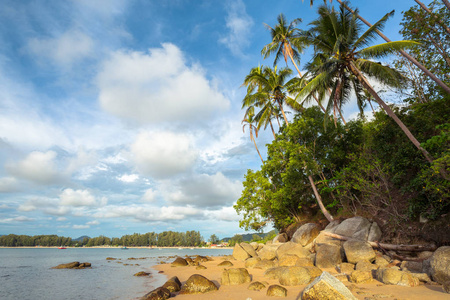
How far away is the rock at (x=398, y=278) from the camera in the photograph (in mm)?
7420

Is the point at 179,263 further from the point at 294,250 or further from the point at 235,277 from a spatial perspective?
the point at 235,277

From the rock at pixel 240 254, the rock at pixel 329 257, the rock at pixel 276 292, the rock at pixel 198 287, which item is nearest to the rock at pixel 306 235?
the rock at pixel 240 254

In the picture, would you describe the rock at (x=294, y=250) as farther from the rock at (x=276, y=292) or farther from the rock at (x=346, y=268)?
the rock at (x=276, y=292)

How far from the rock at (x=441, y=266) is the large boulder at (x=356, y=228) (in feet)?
19.1

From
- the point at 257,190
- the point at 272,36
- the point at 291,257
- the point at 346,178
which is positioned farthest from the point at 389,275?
the point at 272,36

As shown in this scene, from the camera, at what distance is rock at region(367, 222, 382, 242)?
12680mm

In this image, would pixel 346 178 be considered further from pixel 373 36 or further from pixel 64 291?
pixel 64 291

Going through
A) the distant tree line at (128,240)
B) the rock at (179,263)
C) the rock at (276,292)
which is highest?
the rock at (276,292)

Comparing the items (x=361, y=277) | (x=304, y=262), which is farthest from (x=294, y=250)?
(x=361, y=277)

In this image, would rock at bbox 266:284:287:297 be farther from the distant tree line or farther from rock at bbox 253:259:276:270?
the distant tree line

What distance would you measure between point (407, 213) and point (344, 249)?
3.43 m

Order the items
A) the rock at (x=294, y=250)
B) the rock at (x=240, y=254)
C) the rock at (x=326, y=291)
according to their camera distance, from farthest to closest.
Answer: the rock at (x=240, y=254), the rock at (x=294, y=250), the rock at (x=326, y=291)

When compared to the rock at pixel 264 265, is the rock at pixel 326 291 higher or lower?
higher

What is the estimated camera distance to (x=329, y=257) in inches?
473
